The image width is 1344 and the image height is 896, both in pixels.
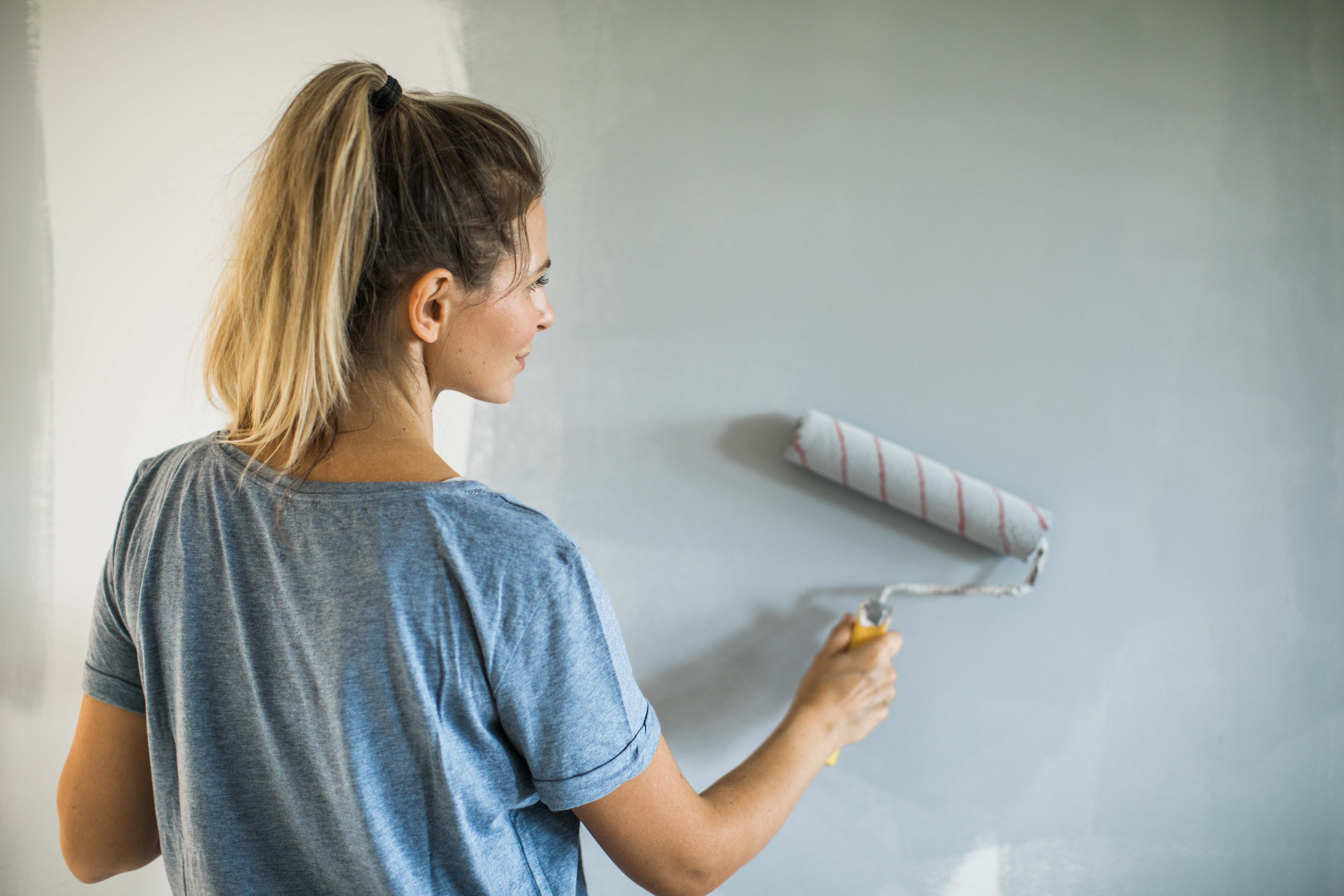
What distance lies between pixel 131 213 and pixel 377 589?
2.19 feet

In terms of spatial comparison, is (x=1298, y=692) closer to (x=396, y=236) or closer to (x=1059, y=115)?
(x=1059, y=115)

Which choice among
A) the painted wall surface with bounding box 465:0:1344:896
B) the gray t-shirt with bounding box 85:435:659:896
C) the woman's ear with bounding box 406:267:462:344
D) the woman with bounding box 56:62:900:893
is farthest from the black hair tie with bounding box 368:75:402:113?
the painted wall surface with bounding box 465:0:1344:896

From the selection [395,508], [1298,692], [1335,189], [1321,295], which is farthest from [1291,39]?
[395,508]

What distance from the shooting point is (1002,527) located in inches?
29.8

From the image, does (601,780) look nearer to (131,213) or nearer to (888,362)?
(888,362)

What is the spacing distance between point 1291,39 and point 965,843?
90cm

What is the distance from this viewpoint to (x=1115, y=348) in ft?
2.63

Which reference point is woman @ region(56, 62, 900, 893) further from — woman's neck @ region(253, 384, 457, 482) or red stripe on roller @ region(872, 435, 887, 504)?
red stripe on roller @ region(872, 435, 887, 504)

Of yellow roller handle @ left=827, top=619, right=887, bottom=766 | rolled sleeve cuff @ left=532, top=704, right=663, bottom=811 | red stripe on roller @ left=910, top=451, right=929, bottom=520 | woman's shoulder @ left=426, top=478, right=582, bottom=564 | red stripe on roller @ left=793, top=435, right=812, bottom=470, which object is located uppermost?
woman's shoulder @ left=426, top=478, right=582, bottom=564

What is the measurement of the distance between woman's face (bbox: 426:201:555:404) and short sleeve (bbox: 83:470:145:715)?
24 centimetres

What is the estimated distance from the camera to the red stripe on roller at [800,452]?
782 mm

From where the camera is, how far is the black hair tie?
0.48m

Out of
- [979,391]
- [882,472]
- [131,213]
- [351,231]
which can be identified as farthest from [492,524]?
[131,213]

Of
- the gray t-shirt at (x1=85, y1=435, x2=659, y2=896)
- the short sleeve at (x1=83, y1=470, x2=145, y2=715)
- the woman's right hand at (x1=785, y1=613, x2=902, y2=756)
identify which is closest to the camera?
the gray t-shirt at (x1=85, y1=435, x2=659, y2=896)
